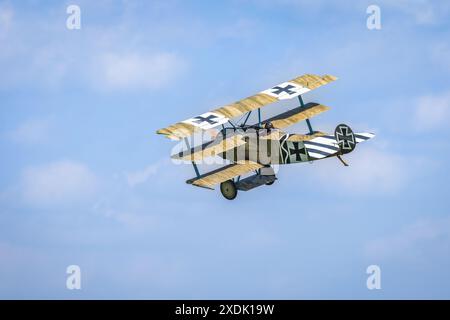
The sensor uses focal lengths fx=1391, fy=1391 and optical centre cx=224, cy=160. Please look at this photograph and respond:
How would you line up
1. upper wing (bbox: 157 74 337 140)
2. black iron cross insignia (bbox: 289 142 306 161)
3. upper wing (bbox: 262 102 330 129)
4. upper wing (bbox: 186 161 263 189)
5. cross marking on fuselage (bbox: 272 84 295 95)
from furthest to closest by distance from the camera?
cross marking on fuselage (bbox: 272 84 295 95)
upper wing (bbox: 262 102 330 129)
black iron cross insignia (bbox: 289 142 306 161)
upper wing (bbox: 157 74 337 140)
upper wing (bbox: 186 161 263 189)

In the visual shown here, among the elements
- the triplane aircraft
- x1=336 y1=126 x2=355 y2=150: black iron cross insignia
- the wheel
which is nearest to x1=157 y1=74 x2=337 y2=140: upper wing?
the triplane aircraft

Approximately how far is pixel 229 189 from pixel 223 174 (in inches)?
55.8

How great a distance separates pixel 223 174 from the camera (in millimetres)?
55344

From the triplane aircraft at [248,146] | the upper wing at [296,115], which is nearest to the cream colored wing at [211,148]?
the triplane aircraft at [248,146]

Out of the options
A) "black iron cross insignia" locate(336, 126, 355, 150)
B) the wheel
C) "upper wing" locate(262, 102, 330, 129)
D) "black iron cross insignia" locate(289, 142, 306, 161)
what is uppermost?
"upper wing" locate(262, 102, 330, 129)

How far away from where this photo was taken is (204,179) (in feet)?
180

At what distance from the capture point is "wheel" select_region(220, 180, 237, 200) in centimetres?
5647

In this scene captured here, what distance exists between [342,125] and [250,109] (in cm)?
450

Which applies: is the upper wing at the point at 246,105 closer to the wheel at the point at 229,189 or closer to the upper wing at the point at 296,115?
the upper wing at the point at 296,115

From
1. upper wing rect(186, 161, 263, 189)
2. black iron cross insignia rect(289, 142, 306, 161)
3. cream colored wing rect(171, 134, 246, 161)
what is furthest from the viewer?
black iron cross insignia rect(289, 142, 306, 161)

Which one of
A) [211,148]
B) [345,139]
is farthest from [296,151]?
[211,148]

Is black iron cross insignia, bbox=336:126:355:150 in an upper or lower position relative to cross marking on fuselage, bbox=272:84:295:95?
lower

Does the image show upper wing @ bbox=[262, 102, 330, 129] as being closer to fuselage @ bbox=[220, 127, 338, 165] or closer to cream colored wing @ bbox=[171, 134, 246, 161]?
fuselage @ bbox=[220, 127, 338, 165]

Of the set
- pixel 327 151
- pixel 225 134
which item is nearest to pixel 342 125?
pixel 327 151
